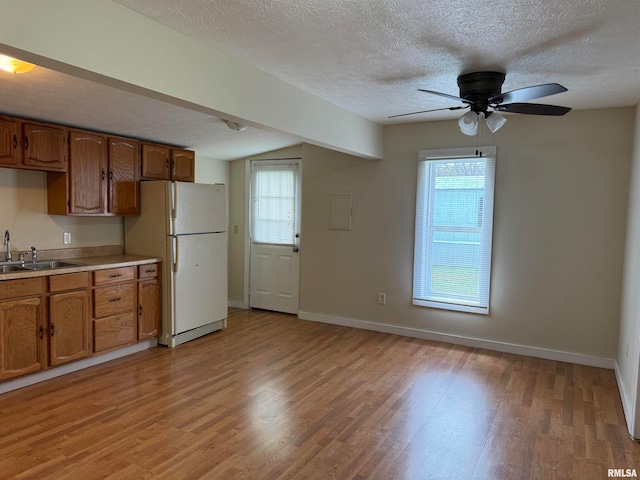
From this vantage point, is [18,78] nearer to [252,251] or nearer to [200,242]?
Result: [200,242]

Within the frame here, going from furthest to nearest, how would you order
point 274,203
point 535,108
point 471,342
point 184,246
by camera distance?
point 274,203 → point 471,342 → point 184,246 → point 535,108

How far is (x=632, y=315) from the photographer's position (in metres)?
3.13

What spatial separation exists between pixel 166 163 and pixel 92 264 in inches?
57.4

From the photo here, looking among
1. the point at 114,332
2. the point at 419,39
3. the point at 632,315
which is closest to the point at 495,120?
the point at 419,39

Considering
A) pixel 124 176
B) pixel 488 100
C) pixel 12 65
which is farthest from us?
pixel 124 176

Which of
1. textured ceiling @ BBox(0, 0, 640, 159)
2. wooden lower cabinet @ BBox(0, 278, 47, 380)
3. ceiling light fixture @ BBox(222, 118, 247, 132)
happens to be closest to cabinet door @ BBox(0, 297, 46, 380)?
wooden lower cabinet @ BBox(0, 278, 47, 380)

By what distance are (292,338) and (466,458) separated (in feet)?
8.36

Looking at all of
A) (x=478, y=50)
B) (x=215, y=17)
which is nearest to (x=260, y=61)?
(x=215, y=17)

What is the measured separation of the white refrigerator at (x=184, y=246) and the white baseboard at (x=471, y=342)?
4.68ft

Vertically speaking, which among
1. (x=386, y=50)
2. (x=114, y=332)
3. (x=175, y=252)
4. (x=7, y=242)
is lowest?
(x=114, y=332)

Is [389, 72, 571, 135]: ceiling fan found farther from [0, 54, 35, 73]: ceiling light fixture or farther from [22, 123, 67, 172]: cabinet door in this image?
[22, 123, 67, 172]: cabinet door

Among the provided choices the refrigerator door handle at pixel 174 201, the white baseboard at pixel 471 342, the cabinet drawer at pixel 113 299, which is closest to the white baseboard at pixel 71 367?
the cabinet drawer at pixel 113 299

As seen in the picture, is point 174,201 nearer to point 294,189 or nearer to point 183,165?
point 183,165

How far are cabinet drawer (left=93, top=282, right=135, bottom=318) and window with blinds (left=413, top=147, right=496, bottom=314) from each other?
2957 millimetres
